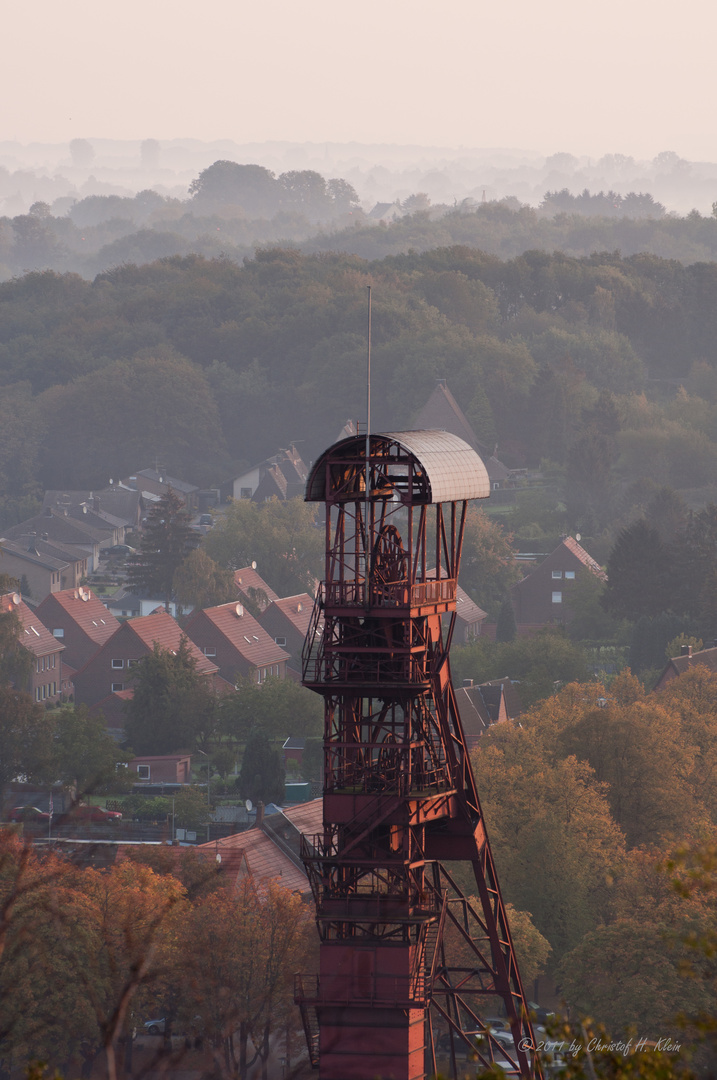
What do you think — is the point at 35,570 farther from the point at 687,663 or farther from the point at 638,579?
the point at 687,663

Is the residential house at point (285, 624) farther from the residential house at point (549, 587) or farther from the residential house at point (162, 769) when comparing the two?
the residential house at point (162, 769)

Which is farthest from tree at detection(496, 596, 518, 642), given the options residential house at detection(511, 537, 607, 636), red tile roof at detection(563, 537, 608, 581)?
red tile roof at detection(563, 537, 608, 581)

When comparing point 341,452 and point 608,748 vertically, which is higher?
point 341,452

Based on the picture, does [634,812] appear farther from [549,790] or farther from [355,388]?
[355,388]

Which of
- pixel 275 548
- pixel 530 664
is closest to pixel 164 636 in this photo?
pixel 530 664

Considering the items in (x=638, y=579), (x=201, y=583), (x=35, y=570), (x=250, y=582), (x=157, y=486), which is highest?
(x=638, y=579)

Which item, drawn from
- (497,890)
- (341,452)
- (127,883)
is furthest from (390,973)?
(127,883)

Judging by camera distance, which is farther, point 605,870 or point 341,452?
point 605,870
